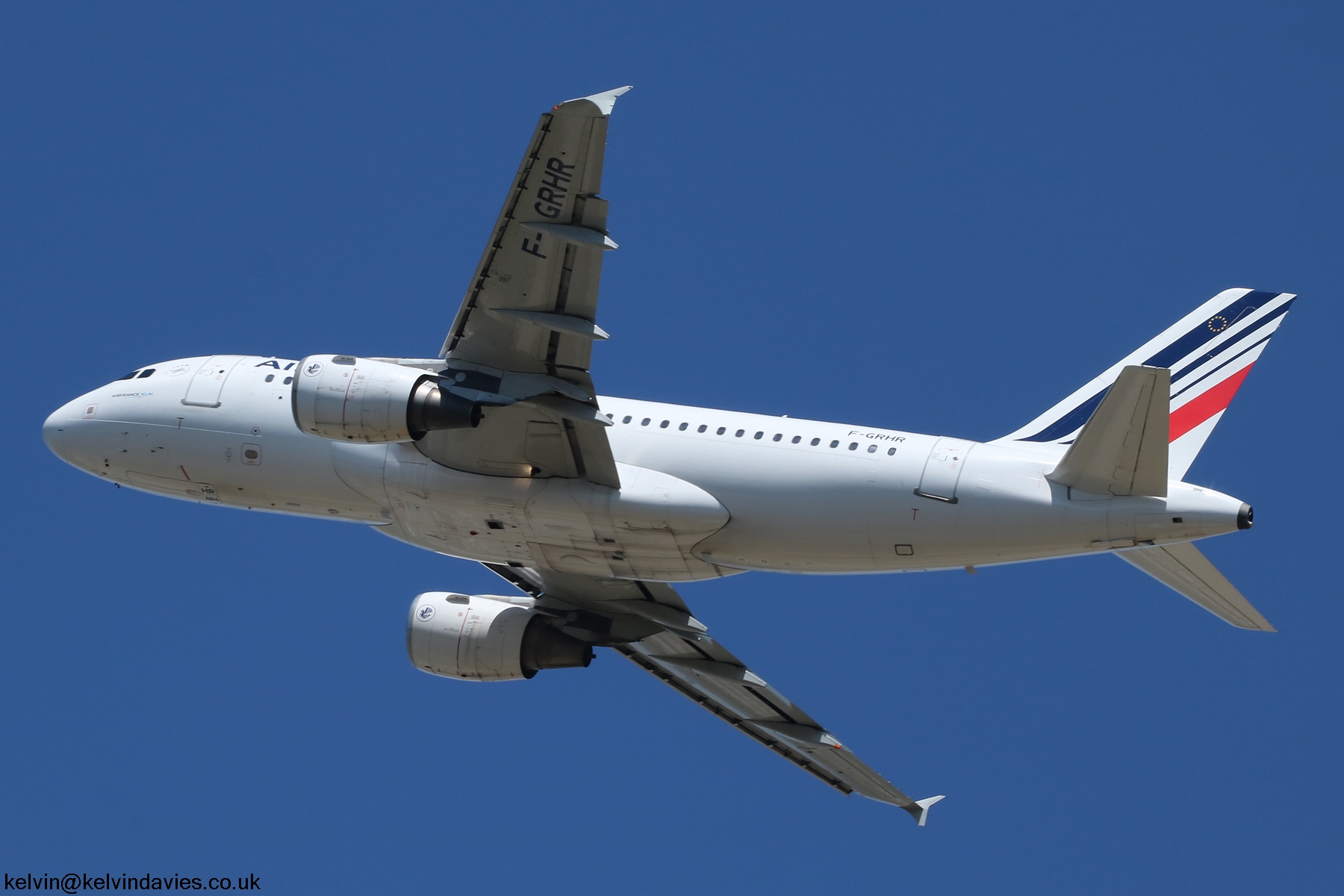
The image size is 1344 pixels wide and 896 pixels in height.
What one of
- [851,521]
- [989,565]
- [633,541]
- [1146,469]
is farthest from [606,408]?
[1146,469]

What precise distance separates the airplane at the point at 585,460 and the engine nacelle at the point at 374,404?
41 millimetres

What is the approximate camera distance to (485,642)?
35406 mm

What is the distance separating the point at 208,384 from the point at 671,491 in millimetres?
10038

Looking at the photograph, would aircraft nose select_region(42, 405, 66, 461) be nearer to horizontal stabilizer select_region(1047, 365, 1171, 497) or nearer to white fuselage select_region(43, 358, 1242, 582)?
white fuselage select_region(43, 358, 1242, 582)

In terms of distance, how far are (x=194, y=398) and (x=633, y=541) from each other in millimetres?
9615

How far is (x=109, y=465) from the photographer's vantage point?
34.5 meters

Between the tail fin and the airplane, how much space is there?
45mm

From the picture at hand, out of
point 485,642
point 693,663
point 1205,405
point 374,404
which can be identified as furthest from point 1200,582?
point 374,404

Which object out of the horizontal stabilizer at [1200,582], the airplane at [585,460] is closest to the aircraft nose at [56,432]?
the airplane at [585,460]

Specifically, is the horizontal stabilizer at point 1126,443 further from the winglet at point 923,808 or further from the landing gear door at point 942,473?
the winglet at point 923,808

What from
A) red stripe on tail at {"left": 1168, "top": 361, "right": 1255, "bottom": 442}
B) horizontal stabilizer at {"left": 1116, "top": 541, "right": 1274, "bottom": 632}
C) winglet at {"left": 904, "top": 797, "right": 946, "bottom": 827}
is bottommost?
winglet at {"left": 904, "top": 797, "right": 946, "bottom": 827}

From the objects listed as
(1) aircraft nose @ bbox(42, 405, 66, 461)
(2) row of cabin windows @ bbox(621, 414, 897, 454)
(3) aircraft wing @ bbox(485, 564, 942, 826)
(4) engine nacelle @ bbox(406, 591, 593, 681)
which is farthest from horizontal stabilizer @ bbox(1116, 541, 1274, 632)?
(1) aircraft nose @ bbox(42, 405, 66, 461)

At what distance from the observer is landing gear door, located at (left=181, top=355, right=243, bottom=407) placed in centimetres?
3362

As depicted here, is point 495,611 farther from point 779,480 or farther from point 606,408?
point 779,480
